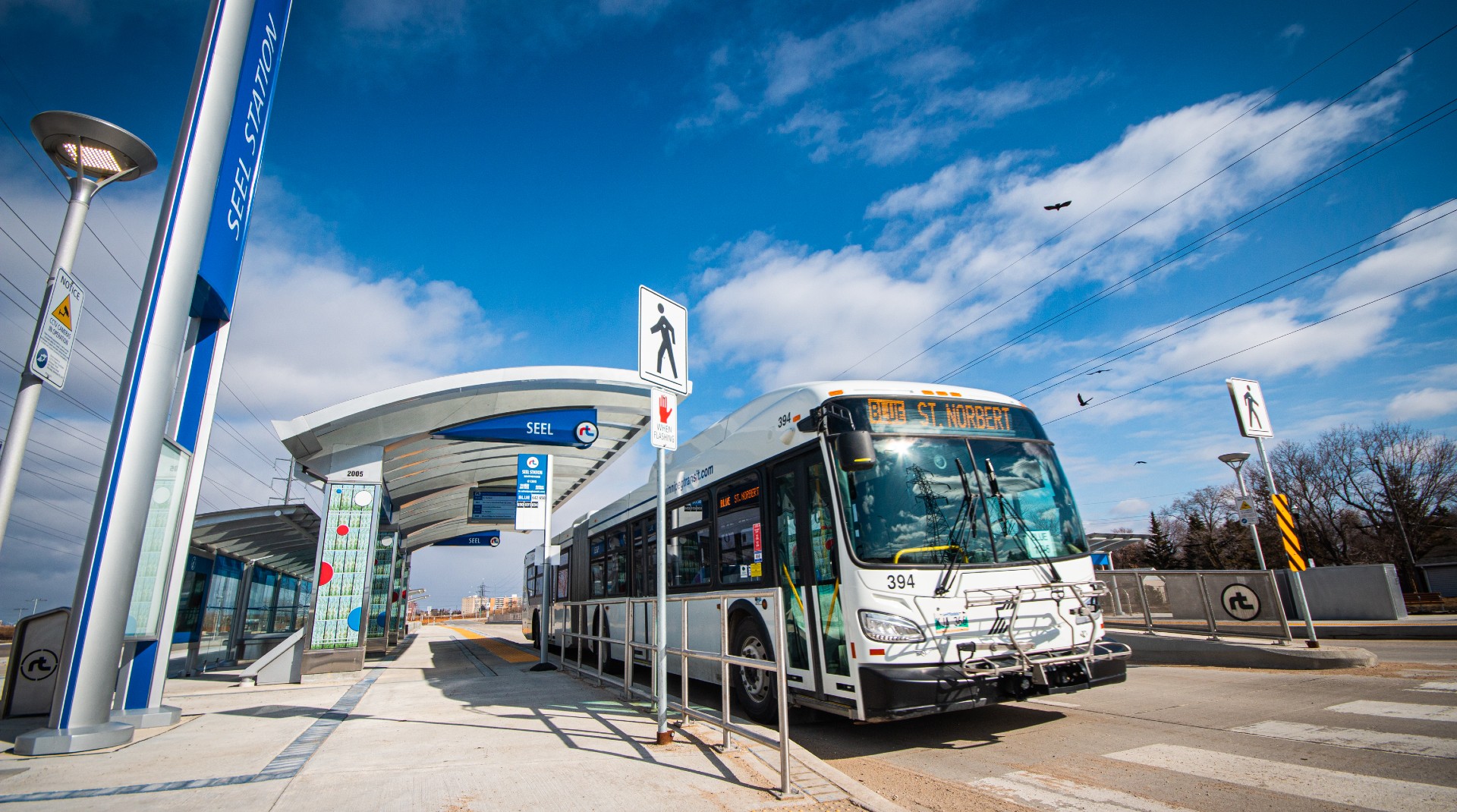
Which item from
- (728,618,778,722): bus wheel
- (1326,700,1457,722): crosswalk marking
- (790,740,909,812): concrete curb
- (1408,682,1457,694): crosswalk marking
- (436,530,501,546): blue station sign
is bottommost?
(1326,700,1457,722): crosswalk marking

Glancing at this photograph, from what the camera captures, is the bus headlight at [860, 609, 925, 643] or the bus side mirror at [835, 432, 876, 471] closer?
the bus headlight at [860, 609, 925, 643]

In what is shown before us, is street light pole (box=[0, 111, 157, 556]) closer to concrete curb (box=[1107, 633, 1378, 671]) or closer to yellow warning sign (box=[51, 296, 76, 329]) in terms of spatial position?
yellow warning sign (box=[51, 296, 76, 329])

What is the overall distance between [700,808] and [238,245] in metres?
7.98

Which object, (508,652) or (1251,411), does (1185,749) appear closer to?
(1251,411)

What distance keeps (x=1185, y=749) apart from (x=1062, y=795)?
165cm

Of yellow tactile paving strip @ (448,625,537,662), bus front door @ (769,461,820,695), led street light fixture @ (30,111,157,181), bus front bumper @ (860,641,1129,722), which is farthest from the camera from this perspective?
yellow tactile paving strip @ (448,625,537,662)

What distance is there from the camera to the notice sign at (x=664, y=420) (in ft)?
19.1

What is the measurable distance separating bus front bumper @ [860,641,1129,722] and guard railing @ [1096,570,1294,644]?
7197 millimetres

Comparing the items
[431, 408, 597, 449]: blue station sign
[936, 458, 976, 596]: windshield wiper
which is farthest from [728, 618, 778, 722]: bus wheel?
[431, 408, 597, 449]: blue station sign

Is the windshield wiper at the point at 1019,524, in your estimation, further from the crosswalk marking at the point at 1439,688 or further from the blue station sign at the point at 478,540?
the blue station sign at the point at 478,540

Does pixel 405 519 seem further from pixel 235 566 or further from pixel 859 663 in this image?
pixel 859 663

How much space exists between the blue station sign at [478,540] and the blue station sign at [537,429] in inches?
648

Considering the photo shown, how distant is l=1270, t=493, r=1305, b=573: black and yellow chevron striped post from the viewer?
34.0 ft

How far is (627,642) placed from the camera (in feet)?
25.9
